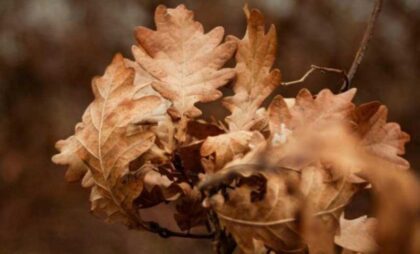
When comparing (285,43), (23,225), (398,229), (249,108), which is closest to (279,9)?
(285,43)

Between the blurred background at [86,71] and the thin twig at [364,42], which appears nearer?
the thin twig at [364,42]

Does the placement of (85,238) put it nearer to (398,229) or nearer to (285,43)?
(285,43)

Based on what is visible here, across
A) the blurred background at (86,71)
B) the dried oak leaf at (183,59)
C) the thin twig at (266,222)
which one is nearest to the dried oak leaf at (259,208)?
the thin twig at (266,222)

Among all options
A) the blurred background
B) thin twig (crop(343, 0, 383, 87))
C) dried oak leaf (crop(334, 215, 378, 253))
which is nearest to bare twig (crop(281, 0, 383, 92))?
thin twig (crop(343, 0, 383, 87))

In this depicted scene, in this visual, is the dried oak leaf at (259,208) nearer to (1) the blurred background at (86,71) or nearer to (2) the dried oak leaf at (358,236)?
(2) the dried oak leaf at (358,236)

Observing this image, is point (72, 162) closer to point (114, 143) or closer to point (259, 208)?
point (114, 143)
